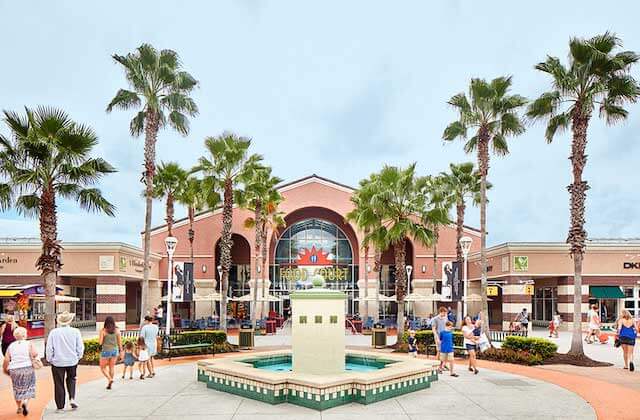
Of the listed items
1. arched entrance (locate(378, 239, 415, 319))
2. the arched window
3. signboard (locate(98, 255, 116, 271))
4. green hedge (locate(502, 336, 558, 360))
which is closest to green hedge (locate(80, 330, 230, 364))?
green hedge (locate(502, 336, 558, 360))

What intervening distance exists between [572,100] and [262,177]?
17.6m

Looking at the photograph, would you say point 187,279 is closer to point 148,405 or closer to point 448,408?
point 148,405

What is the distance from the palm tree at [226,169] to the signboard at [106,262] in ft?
30.3

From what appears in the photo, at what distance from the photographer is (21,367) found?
10359mm

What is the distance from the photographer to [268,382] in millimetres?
11648

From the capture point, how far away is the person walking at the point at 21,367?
10312 millimetres

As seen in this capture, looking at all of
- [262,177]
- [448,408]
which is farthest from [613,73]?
[262,177]

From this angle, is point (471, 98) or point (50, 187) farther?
point (471, 98)

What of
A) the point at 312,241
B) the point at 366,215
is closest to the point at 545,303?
the point at 312,241

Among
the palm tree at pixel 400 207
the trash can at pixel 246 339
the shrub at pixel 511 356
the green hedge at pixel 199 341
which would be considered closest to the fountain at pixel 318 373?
the shrub at pixel 511 356

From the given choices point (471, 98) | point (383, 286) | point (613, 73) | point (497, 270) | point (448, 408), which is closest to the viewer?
point (448, 408)

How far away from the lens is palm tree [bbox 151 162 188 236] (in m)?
35.3

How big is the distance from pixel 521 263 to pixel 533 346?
1632 centimetres

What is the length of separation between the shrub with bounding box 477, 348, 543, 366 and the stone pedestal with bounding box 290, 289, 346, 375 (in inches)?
308
